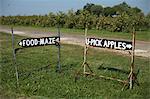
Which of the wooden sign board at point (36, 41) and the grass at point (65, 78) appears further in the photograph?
the wooden sign board at point (36, 41)

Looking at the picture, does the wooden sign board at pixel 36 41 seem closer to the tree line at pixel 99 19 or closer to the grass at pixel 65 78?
the grass at pixel 65 78

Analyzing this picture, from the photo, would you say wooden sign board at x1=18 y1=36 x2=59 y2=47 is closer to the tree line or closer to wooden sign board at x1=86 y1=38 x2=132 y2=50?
wooden sign board at x1=86 y1=38 x2=132 y2=50

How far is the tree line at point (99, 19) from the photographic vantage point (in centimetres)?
2202

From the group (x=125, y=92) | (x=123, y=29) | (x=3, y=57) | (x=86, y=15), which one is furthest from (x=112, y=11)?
(x=125, y=92)

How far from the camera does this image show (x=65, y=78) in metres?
9.04

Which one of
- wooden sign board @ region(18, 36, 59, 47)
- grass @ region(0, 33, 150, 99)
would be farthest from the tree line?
wooden sign board @ region(18, 36, 59, 47)

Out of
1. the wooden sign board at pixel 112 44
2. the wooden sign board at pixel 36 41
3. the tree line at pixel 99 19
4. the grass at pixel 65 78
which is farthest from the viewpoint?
the tree line at pixel 99 19

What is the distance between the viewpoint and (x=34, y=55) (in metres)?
13.5

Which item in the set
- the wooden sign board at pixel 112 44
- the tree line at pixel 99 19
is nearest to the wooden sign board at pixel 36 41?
the wooden sign board at pixel 112 44

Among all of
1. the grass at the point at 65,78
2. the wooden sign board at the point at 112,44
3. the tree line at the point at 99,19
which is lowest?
the grass at the point at 65,78

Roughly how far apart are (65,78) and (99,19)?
54.7ft

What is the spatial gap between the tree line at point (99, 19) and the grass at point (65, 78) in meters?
9.03

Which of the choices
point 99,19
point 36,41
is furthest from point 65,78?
point 99,19

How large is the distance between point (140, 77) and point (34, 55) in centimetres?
572
